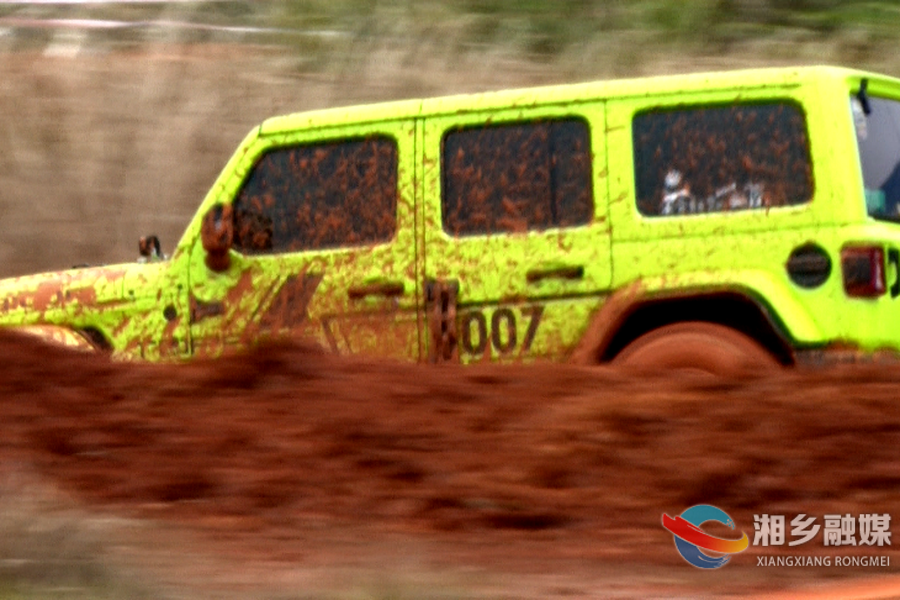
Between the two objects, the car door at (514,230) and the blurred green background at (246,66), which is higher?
the blurred green background at (246,66)

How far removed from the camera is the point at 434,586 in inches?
170

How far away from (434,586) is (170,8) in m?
15.4

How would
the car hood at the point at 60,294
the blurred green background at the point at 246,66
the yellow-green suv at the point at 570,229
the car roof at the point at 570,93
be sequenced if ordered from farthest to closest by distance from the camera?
the blurred green background at the point at 246,66, the car hood at the point at 60,294, the car roof at the point at 570,93, the yellow-green suv at the point at 570,229

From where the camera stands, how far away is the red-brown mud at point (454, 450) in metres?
5.25

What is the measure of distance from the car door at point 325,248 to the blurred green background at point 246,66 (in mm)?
7907

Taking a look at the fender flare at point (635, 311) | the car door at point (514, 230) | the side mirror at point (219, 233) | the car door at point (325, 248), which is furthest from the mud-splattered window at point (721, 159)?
the side mirror at point (219, 233)

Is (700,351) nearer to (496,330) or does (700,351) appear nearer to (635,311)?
(635,311)

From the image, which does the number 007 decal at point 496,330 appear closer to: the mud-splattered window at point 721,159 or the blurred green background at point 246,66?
the mud-splattered window at point 721,159

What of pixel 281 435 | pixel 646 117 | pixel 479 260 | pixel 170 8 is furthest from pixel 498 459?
pixel 170 8

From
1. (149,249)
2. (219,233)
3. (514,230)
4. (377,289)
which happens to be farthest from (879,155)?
(149,249)

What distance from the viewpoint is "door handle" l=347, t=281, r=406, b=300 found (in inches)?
273

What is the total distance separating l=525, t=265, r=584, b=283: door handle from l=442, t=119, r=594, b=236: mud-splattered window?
18cm

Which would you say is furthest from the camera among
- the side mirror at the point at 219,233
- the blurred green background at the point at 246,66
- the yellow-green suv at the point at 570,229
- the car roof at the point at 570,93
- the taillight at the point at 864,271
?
the blurred green background at the point at 246,66

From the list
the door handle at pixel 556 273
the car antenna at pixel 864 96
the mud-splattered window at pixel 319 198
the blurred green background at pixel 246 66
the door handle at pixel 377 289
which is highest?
the blurred green background at pixel 246 66
